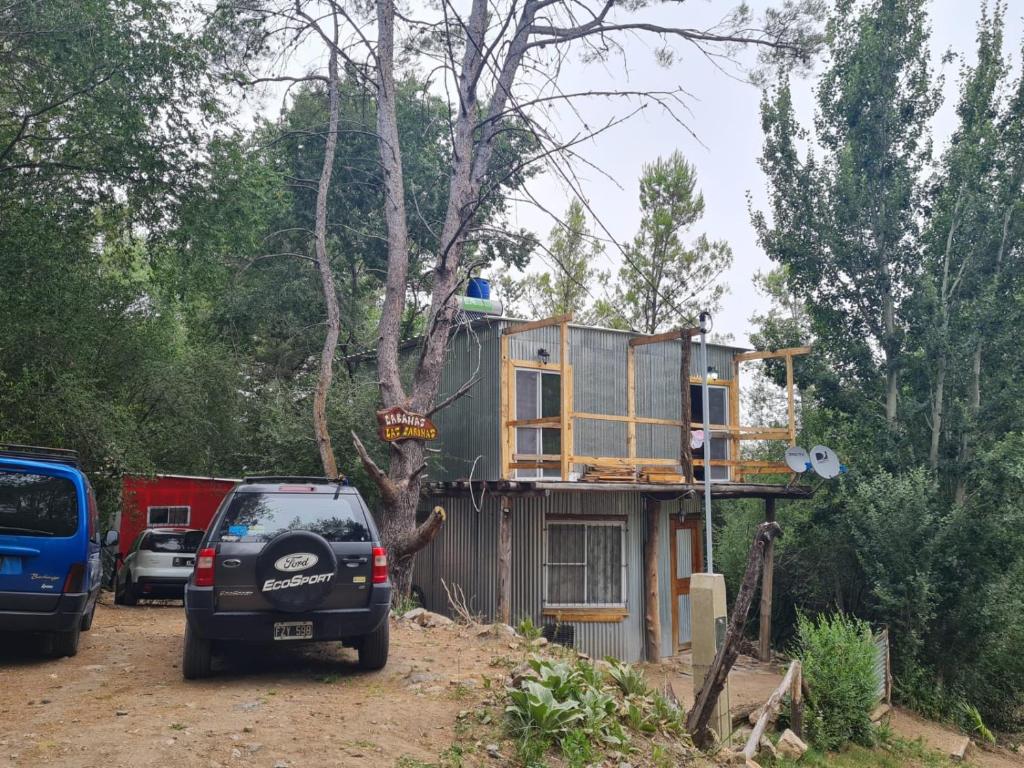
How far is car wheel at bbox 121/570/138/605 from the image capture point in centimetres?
1475

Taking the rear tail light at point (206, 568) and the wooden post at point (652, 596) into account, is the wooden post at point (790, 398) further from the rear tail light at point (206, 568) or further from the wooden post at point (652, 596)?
the rear tail light at point (206, 568)

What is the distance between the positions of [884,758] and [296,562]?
9.67 metres

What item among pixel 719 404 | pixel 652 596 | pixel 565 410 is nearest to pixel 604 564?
pixel 652 596

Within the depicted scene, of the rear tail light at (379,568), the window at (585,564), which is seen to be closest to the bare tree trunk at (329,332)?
the window at (585,564)

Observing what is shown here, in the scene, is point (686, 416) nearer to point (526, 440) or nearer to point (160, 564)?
point (526, 440)

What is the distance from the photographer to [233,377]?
65.8 ft

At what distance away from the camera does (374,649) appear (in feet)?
26.4

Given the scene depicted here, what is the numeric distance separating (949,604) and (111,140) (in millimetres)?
16401

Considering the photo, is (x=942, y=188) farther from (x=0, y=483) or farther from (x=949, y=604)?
(x=0, y=483)

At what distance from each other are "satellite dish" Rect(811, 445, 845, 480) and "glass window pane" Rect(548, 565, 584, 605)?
465 centimetres

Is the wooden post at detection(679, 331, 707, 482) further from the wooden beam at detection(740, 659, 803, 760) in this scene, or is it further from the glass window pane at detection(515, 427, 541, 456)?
the wooden beam at detection(740, 659, 803, 760)

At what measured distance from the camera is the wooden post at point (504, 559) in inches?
573

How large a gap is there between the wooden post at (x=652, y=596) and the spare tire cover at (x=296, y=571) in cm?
967

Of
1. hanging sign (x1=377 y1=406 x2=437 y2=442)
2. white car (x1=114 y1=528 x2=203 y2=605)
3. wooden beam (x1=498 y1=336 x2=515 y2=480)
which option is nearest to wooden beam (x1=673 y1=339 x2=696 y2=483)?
wooden beam (x1=498 y1=336 x2=515 y2=480)
